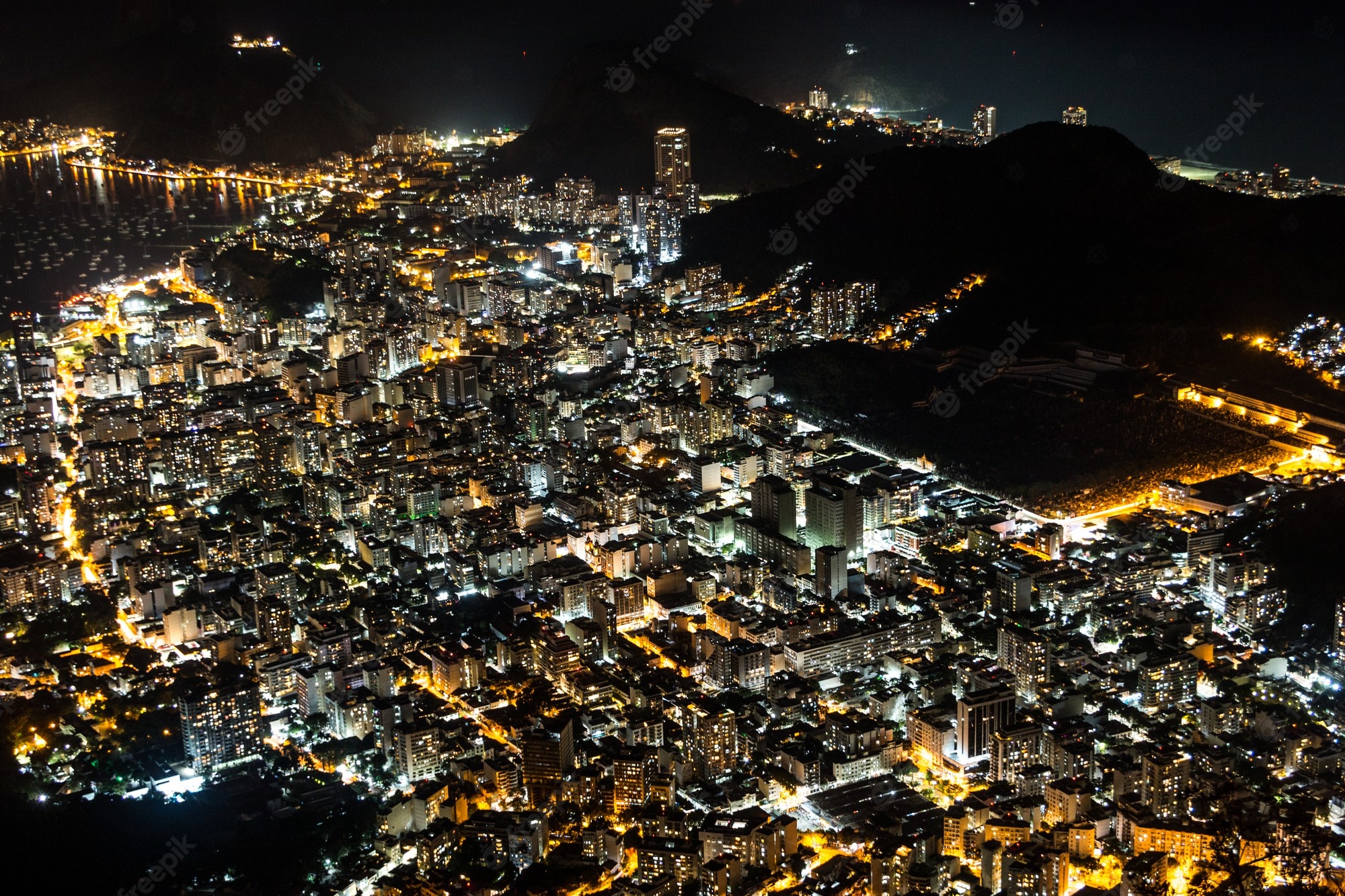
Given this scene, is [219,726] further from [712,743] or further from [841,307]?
[841,307]

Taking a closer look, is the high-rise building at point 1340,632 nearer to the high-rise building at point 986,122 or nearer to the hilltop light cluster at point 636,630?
the hilltop light cluster at point 636,630

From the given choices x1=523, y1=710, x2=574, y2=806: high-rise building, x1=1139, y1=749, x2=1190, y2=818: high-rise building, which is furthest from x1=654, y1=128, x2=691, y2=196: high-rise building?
x1=1139, y1=749, x2=1190, y2=818: high-rise building

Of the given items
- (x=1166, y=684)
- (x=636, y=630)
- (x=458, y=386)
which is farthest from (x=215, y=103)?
(x=1166, y=684)

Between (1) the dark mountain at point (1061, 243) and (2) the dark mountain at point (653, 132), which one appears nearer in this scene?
(1) the dark mountain at point (1061, 243)

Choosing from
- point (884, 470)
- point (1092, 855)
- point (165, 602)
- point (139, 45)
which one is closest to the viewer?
point (1092, 855)

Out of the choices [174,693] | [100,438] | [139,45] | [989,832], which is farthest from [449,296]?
[139,45]

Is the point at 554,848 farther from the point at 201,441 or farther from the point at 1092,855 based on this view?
the point at 201,441

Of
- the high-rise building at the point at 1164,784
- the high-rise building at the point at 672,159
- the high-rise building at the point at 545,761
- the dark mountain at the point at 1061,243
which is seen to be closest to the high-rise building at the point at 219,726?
the high-rise building at the point at 545,761

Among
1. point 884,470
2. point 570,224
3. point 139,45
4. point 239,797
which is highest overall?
point 139,45
